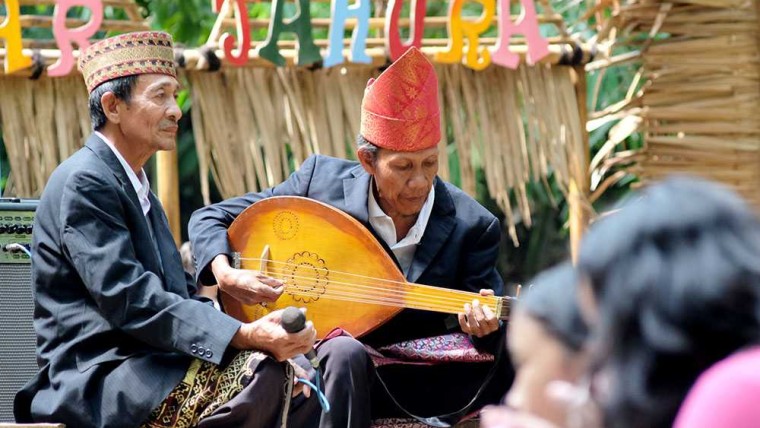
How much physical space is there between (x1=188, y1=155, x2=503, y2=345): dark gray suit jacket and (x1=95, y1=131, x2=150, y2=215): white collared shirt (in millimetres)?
449

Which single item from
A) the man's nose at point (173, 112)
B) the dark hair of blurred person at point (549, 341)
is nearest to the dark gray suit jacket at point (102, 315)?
the man's nose at point (173, 112)

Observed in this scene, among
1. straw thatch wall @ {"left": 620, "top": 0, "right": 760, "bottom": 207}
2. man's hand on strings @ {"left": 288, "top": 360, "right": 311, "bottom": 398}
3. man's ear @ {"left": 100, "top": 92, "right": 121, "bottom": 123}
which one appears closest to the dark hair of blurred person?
man's hand on strings @ {"left": 288, "top": 360, "right": 311, "bottom": 398}

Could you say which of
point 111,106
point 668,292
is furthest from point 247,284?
point 668,292

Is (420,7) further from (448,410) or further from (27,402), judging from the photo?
(27,402)

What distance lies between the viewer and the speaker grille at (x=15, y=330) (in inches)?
166

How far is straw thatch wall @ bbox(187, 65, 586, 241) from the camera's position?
5.94m

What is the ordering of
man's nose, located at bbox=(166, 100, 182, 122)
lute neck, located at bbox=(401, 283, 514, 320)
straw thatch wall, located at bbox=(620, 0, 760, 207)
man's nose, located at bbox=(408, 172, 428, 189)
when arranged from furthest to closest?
straw thatch wall, located at bbox=(620, 0, 760, 207), man's nose, located at bbox=(408, 172, 428, 189), lute neck, located at bbox=(401, 283, 514, 320), man's nose, located at bbox=(166, 100, 182, 122)

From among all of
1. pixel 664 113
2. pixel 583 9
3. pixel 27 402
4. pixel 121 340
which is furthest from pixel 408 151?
pixel 583 9

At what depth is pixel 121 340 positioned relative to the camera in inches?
145

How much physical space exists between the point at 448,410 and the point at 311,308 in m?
0.56

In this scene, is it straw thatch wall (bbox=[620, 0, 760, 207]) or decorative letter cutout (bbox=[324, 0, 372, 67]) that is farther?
straw thatch wall (bbox=[620, 0, 760, 207])

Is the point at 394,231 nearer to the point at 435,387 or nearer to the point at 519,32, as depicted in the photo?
the point at 435,387

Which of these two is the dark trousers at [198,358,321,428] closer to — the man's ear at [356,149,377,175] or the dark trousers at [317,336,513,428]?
the dark trousers at [317,336,513,428]

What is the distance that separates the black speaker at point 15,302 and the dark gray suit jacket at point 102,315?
0.47 m
